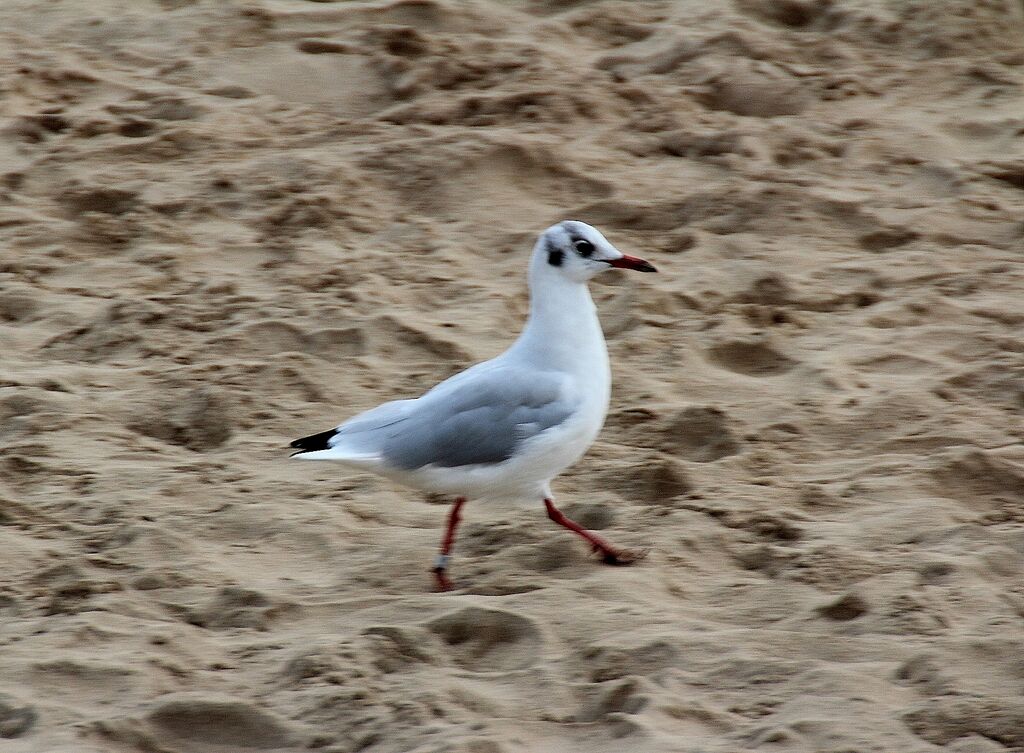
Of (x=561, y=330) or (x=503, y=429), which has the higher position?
(x=561, y=330)

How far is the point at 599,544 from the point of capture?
13.5 feet

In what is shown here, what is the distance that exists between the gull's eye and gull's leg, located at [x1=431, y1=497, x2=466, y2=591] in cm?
76

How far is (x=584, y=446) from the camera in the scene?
4.18 m

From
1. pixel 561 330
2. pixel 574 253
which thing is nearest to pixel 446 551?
pixel 561 330

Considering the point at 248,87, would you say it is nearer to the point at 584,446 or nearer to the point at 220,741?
the point at 584,446

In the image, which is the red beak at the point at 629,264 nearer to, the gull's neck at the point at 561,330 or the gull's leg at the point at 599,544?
the gull's neck at the point at 561,330

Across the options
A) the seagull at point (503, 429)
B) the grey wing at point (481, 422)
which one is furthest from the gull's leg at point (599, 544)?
the grey wing at point (481, 422)

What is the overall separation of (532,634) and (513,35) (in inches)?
179

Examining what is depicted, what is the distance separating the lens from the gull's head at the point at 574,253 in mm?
4332

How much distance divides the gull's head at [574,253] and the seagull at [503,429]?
9 cm

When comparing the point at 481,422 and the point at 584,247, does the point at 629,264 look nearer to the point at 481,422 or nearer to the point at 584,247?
the point at 584,247

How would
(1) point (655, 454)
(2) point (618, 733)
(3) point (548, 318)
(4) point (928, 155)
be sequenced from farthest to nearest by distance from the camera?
(4) point (928, 155), (1) point (655, 454), (3) point (548, 318), (2) point (618, 733)

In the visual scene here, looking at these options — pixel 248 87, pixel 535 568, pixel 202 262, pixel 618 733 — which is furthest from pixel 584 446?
pixel 248 87

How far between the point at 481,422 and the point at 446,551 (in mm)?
354
